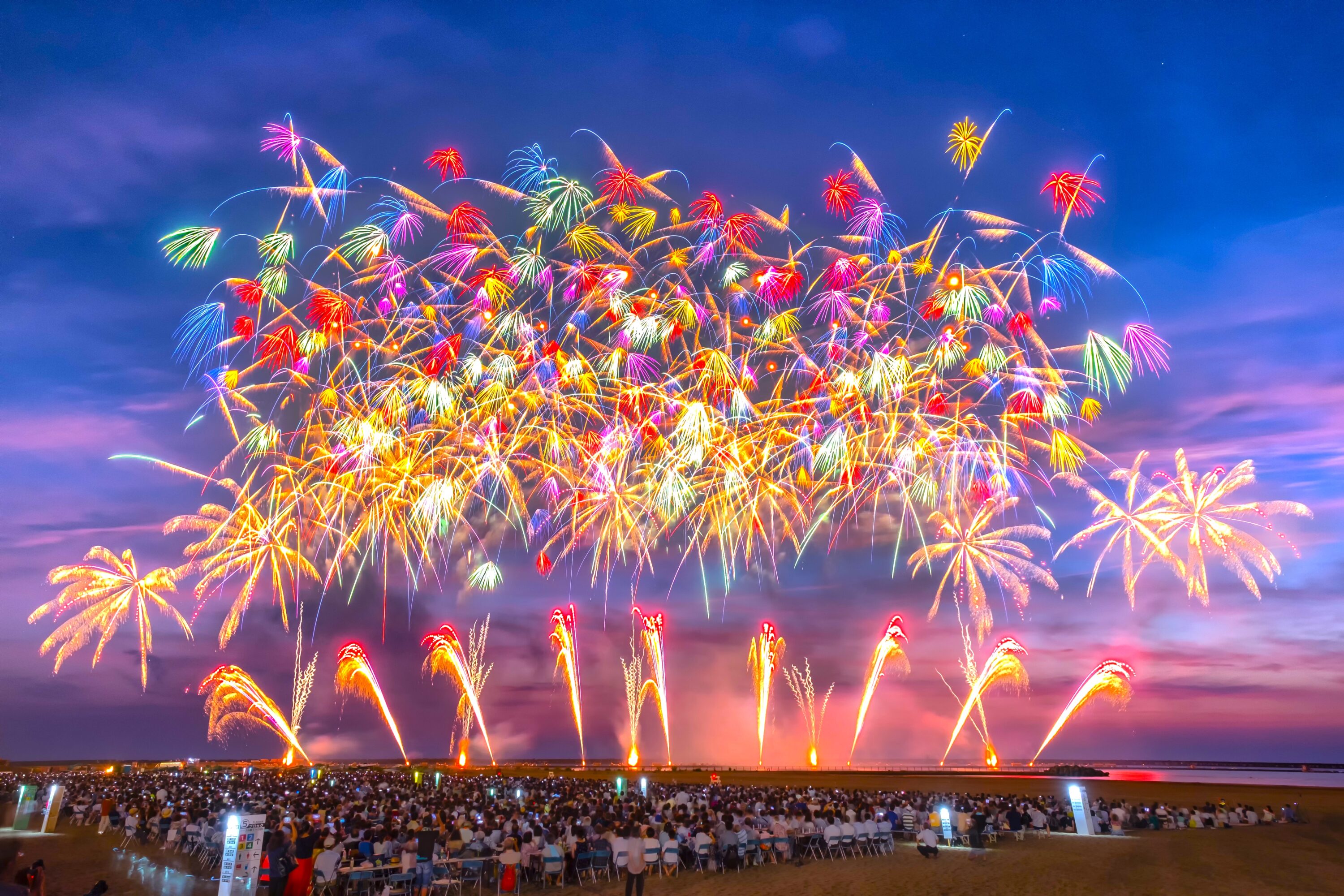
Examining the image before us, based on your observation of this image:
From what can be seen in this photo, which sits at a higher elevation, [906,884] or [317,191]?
[317,191]

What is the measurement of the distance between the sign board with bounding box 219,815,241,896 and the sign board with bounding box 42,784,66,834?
23474 millimetres

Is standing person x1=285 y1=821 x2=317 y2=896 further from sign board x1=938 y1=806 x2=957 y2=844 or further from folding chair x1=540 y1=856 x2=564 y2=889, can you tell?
sign board x1=938 y1=806 x2=957 y2=844

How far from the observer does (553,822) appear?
21.5 meters

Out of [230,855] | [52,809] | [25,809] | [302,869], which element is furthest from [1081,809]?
[25,809]

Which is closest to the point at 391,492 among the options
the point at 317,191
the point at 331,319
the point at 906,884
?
the point at 331,319

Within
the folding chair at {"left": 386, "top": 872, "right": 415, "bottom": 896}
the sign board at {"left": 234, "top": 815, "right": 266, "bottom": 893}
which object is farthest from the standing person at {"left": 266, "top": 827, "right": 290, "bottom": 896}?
the folding chair at {"left": 386, "top": 872, "right": 415, "bottom": 896}

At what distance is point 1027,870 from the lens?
661 inches

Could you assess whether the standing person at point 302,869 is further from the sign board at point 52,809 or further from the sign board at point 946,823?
the sign board at point 52,809

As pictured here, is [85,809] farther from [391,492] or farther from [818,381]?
[818,381]

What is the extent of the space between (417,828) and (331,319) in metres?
14.3

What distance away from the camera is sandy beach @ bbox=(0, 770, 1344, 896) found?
15172 millimetres

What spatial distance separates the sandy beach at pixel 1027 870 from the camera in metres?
15.2

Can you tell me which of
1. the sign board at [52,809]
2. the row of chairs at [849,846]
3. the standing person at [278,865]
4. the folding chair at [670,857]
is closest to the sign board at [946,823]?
the row of chairs at [849,846]

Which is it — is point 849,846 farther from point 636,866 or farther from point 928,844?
point 636,866
